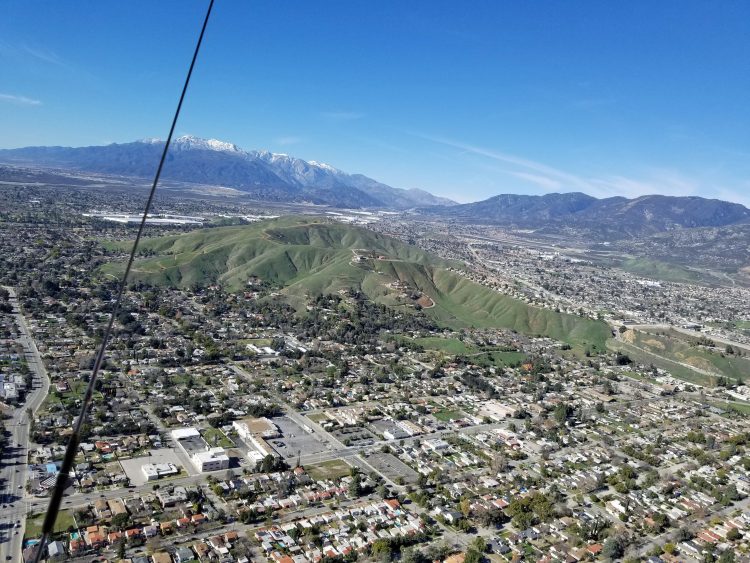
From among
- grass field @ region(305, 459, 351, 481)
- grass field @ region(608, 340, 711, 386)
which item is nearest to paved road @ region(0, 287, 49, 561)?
grass field @ region(305, 459, 351, 481)

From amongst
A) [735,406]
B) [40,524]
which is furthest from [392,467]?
[735,406]

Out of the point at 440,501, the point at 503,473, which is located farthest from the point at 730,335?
the point at 440,501

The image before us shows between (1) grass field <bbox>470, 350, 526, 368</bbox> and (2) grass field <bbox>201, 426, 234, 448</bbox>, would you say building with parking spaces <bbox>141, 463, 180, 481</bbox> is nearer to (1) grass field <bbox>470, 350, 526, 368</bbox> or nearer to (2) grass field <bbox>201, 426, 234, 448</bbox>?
(2) grass field <bbox>201, 426, 234, 448</bbox>

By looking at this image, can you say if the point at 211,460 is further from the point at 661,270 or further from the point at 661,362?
the point at 661,270

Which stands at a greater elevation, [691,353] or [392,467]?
[691,353]

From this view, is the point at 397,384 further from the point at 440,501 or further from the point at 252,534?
the point at 252,534

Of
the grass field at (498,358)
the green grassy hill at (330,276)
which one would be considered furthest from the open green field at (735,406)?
the grass field at (498,358)

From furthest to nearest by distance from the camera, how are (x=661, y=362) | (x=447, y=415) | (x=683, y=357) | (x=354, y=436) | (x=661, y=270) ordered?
(x=661, y=270) < (x=683, y=357) < (x=661, y=362) < (x=447, y=415) < (x=354, y=436)
